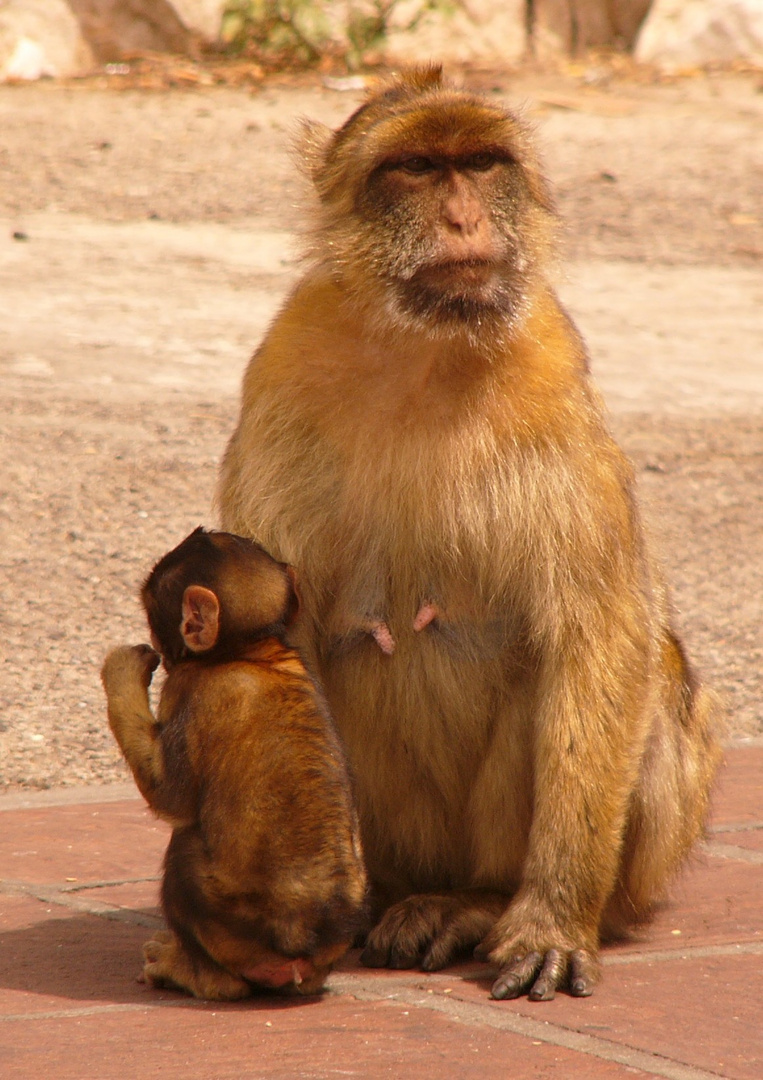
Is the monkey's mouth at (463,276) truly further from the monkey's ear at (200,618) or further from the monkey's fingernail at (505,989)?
the monkey's fingernail at (505,989)

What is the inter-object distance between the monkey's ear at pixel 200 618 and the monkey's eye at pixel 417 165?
1.06 metres

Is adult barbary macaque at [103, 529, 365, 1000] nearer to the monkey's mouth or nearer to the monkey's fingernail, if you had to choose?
the monkey's fingernail

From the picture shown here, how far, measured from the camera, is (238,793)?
309cm

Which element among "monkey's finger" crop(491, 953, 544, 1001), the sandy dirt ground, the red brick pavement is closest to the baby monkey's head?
the red brick pavement

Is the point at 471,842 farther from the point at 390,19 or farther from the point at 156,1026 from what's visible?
the point at 390,19

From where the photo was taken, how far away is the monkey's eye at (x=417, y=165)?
364cm

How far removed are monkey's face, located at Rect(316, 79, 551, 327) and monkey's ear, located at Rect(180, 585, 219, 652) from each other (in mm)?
817

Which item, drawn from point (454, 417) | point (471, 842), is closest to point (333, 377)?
point (454, 417)

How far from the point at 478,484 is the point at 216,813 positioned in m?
0.93

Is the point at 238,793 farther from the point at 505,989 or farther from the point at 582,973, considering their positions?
the point at 582,973

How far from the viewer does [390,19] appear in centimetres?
1575

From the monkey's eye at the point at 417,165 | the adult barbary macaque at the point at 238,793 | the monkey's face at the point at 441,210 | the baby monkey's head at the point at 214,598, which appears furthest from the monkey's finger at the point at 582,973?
the monkey's eye at the point at 417,165

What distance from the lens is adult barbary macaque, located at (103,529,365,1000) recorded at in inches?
121

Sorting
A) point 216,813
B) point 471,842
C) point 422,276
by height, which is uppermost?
point 422,276
